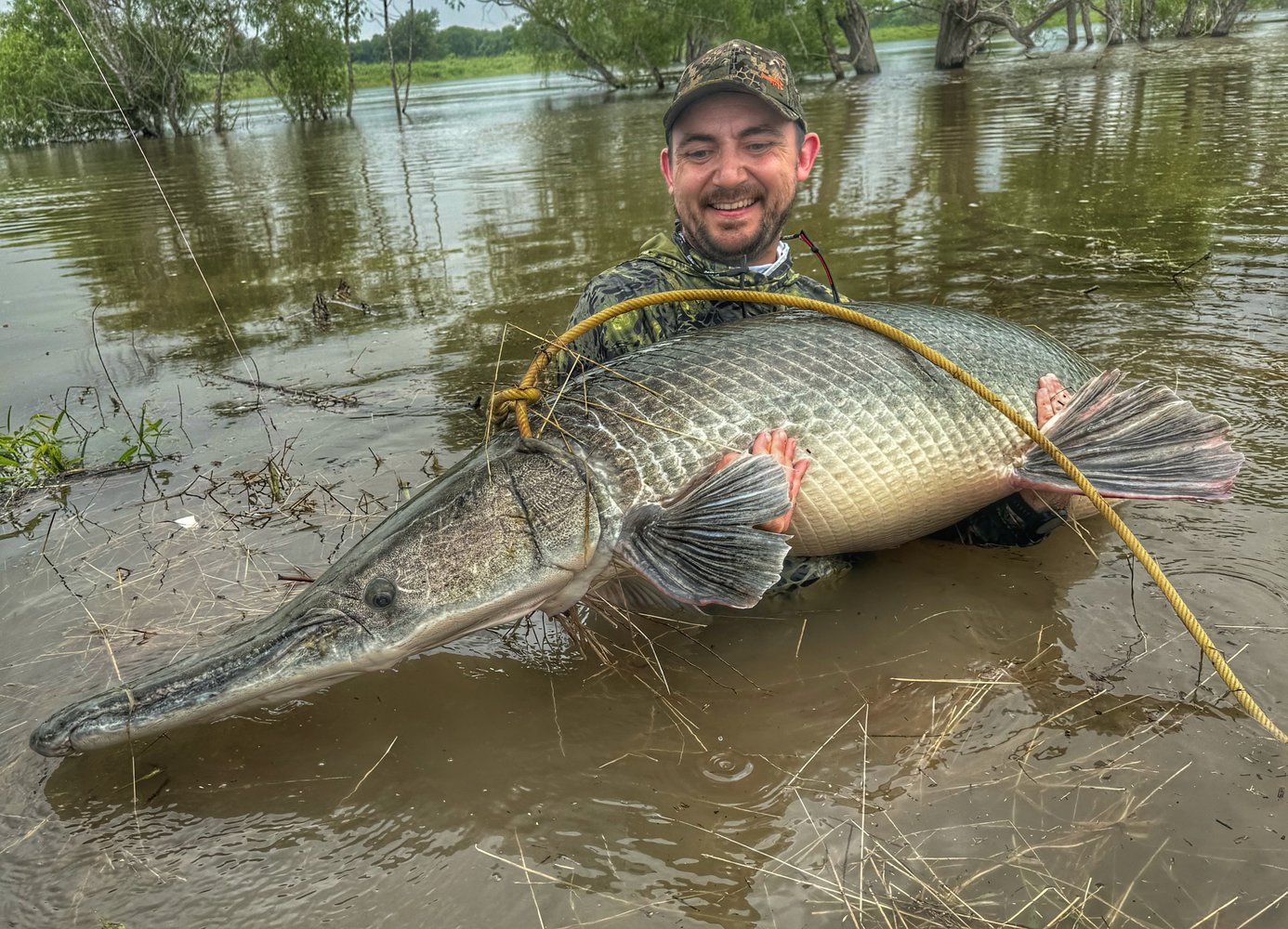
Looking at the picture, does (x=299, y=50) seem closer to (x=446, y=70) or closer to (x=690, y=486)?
(x=690, y=486)

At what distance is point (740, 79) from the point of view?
3125mm

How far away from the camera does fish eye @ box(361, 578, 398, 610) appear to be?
233cm

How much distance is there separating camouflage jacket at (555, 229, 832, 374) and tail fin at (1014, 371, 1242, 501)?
1.09 meters

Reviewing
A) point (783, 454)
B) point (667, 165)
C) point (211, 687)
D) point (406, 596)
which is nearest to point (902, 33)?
point (667, 165)

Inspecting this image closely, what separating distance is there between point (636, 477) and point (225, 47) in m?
35.3

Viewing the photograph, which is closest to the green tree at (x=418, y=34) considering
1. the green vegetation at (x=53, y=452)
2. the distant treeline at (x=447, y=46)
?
the distant treeline at (x=447, y=46)

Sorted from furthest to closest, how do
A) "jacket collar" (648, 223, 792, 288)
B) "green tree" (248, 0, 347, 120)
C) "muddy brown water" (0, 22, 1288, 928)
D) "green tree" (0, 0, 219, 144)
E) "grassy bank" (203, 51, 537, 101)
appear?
1. "grassy bank" (203, 51, 537, 101)
2. "green tree" (248, 0, 347, 120)
3. "green tree" (0, 0, 219, 144)
4. "jacket collar" (648, 223, 792, 288)
5. "muddy brown water" (0, 22, 1288, 928)

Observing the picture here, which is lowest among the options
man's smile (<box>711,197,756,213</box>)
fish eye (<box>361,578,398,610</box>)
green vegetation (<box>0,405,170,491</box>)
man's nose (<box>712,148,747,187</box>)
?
green vegetation (<box>0,405,170,491</box>)

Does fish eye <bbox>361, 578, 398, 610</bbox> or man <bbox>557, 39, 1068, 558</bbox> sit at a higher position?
man <bbox>557, 39, 1068, 558</bbox>

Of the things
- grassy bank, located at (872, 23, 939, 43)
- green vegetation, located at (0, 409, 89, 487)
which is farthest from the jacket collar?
grassy bank, located at (872, 23, 939, 43)

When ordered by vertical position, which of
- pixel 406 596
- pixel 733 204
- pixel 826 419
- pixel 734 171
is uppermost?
pixel 734 171

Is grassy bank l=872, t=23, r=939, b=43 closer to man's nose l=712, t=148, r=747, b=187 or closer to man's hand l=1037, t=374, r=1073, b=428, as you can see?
man's nose l=712, t=148, r=747, b=187

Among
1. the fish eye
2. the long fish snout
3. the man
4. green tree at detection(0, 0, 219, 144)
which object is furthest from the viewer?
green tree at detection(0, 0, 219, 144)

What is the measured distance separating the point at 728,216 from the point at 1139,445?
1.64 meters
